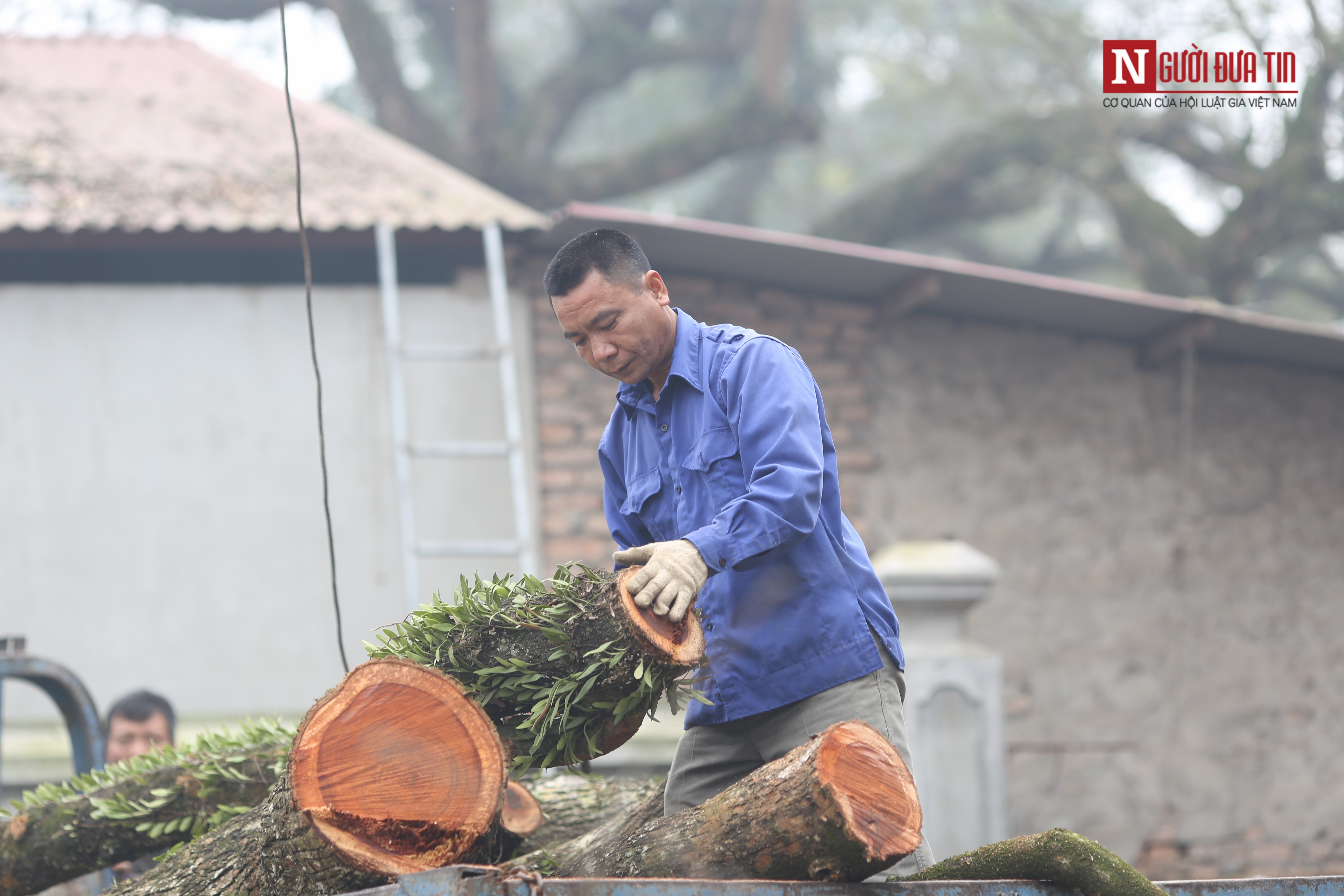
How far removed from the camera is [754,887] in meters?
1.85

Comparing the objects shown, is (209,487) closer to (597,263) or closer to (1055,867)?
(597,263)

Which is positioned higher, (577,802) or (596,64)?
(596,64)

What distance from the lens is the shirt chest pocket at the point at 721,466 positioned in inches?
94.0

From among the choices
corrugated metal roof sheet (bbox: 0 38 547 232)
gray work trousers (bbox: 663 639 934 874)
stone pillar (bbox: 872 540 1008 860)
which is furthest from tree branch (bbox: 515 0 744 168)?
gray work trousers (bbox: 663 639 934 874)

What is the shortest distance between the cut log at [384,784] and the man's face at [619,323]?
74 centimetres

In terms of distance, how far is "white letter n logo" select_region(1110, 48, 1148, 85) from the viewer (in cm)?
751

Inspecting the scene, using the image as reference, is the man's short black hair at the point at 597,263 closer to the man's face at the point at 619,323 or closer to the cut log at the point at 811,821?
the man's face at the point at 619,323

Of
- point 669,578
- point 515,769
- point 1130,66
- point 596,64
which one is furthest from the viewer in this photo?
point 596,64

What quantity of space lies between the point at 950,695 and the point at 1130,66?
550 cm

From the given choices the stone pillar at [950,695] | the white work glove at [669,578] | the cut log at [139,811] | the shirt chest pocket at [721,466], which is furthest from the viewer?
the stone pillar at [950,695]

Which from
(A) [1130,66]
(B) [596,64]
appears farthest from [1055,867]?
(B) [596,64]

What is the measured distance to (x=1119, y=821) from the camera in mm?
6621

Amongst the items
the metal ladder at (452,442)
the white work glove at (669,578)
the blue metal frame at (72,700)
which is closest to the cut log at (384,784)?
the white work glove at (669,578)

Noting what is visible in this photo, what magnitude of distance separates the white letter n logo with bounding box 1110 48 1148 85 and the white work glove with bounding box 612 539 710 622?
5.23 meters
